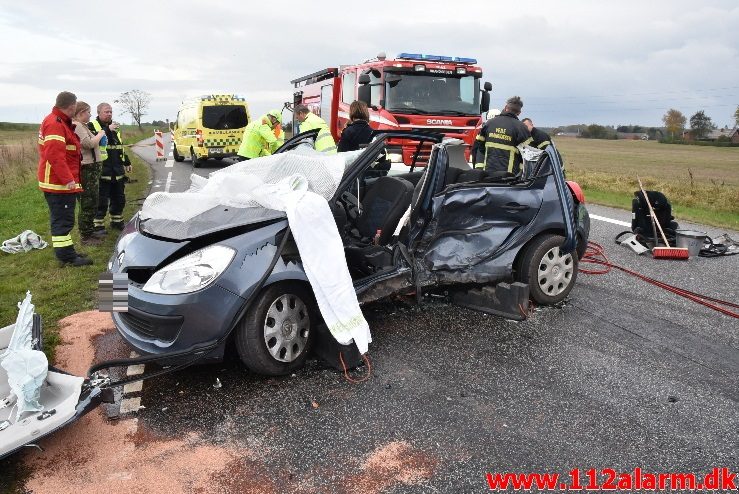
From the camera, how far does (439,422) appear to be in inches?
123

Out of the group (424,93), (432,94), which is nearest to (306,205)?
(424,93)

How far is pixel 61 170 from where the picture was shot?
5.77 meters

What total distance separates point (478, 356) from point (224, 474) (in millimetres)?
1956

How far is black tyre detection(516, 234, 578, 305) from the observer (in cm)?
471

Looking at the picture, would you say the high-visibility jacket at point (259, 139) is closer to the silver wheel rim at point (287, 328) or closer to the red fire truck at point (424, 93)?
the red fire truck at point (424, 93)

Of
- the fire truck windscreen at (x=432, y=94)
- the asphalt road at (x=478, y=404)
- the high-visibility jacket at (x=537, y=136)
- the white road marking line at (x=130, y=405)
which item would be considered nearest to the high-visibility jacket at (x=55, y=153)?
the asphalt road at (x=478, y=404)

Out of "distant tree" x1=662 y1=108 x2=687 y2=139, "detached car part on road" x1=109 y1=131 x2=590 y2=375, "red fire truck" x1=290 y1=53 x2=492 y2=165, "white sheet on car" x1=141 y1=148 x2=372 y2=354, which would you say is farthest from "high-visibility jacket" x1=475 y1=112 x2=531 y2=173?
"distant tree" x1=662 y1=108 x2=687 y2=139

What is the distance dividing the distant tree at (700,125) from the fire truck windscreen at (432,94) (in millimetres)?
71130

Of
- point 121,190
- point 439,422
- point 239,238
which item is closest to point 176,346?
point 239,238

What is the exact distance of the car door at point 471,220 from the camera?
14.1 feet

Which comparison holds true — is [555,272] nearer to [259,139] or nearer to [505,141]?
[505,141]

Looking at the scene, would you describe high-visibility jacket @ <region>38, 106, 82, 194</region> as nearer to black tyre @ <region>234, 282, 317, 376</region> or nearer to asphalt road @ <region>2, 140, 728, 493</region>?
asphalt road @ <region>2, 140, 728, 493</region>

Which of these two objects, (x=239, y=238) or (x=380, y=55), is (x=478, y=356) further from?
(x=380, y=55)

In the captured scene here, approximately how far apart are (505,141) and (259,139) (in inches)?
146
